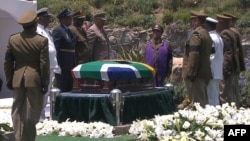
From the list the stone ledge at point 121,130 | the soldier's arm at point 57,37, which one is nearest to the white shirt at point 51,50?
the soldier's arm at point 57,37

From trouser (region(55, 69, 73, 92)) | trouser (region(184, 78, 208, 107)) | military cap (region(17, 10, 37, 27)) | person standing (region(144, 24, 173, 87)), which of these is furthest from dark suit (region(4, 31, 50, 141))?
person standing (region(144, 24, 173, 87))

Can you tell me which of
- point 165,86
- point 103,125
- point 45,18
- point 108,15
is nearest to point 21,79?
point 103,125

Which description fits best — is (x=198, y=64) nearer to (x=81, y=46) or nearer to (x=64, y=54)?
(x=81, y=46)

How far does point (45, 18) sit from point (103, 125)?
216 centimetres

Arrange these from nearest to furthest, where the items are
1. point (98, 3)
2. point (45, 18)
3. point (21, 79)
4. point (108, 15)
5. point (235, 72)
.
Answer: point (21, 79), point (45, 18), point (235, 72), point (108, 15), point (98, 3)

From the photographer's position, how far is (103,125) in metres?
9.88

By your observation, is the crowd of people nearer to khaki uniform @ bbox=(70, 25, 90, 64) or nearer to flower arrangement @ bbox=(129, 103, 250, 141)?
khaki uniform @ bbox=(70, 25, 90, 64)

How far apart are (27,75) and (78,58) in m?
3.33

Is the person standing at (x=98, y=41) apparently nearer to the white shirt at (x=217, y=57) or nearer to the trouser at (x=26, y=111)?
the white shirt at (x=217, y=57)

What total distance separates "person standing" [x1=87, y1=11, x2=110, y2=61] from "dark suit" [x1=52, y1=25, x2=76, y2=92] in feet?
1.23

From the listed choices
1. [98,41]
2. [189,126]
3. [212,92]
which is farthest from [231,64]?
[189,126]

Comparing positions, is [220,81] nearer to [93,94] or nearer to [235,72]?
[235,72]

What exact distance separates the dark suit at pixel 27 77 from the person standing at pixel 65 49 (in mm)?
2650

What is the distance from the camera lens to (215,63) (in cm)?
1129
